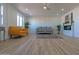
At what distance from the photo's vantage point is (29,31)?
11.8 meters

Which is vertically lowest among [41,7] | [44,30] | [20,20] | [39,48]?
[39,48]

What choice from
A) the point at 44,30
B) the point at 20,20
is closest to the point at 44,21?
the point at 44,30

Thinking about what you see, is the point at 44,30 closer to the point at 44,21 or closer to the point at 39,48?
the point at 44,21

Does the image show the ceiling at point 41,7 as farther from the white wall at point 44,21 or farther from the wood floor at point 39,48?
the wood floor at point 39,48

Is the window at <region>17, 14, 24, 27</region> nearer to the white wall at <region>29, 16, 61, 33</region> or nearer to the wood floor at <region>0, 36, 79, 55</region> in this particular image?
the white wall at <region>29, 16, 61, 33</region>

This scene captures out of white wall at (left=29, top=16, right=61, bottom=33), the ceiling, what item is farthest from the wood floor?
white wall at (left=29, top=16, right=61, bottom=33)

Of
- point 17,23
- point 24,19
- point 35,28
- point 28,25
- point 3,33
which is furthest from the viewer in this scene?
point 35,28

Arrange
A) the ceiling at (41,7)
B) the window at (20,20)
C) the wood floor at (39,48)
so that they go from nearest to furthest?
the wood floor at (39,48), the ceiling at (41,7), the window at (20,20)

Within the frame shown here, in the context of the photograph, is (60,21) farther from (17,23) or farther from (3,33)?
(3,33)

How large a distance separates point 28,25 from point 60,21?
3203 mm

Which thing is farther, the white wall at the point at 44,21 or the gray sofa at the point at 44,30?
the gray sofa at the point at 44,30

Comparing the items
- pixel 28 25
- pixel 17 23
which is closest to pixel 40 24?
pixel 28 25

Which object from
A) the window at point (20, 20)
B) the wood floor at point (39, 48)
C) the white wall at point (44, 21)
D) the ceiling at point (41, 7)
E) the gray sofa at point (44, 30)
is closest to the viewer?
the wood floor at point (39, 48)

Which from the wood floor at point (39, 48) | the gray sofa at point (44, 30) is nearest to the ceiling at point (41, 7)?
the gray sofa at point (44, 30)
